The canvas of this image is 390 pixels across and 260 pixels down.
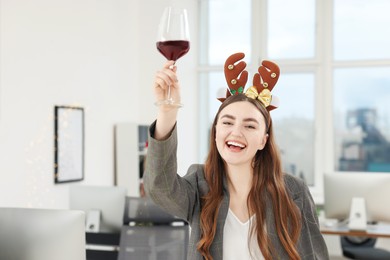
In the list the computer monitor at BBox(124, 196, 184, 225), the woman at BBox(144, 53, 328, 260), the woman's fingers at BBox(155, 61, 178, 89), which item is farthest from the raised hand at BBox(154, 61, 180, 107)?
the computer monitor at BBox(124, 196, 184, 225)

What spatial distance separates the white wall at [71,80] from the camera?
4086 millimetres

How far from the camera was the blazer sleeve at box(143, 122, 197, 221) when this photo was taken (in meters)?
1.50

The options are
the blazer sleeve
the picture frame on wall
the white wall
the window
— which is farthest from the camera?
the window

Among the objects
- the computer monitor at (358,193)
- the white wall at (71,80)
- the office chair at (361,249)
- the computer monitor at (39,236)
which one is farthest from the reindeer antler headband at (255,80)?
the office chair at (361,249)

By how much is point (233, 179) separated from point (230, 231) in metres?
0.16

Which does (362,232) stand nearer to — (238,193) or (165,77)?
(238,193)

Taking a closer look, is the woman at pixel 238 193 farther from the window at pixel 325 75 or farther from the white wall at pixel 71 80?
the window at pixel 325 75

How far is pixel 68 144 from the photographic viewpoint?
4832 mm

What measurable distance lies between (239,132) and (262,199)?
0.72 feet

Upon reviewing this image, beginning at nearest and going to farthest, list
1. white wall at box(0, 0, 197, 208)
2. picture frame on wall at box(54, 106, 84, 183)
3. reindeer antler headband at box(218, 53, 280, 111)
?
reindeer antler headband at box(218, 53, 280, 111) → white wall at box(0, 0, 197, 208) → picture frame on wall at box(54, 106, 84, 183)

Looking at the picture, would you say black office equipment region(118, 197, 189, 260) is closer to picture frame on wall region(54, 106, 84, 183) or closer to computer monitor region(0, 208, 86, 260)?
computer monitor region(0, 208, 86, 260)

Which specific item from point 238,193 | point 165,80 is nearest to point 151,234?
point 238,193

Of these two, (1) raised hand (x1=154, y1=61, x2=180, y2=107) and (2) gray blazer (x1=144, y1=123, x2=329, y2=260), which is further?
(2) gray blazer (x1=144, y1=123, x2=329, y2=260)

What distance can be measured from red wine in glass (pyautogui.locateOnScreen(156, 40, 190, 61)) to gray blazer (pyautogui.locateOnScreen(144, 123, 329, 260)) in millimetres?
219
